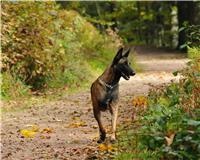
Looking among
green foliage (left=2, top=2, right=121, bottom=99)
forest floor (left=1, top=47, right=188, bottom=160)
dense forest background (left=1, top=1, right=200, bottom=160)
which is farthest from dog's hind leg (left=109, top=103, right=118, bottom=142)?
green foliage (left=2, top=2, right=121, bottom=99)

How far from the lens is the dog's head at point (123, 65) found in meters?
9.77

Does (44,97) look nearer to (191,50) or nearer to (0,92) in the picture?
(0,92)

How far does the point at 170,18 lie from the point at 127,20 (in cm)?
501

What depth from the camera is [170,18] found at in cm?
5206

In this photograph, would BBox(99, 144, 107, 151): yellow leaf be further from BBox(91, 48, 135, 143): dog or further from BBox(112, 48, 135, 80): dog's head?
BBox(112, 48, 135, 80): dog's head

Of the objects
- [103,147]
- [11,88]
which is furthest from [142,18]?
[103,147]

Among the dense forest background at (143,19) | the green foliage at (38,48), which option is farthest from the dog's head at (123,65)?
the dense forest background at (143,19)

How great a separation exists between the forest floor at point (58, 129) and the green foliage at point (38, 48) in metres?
1.33

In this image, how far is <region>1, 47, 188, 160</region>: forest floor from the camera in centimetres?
918

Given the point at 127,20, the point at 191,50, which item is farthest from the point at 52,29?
the point at 127,20

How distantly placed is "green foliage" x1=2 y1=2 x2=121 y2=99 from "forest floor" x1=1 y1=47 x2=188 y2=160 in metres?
1.33

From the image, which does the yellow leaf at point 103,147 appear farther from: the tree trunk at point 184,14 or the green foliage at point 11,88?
the tree trunk at point 184,14

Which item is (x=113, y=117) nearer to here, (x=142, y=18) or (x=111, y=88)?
(x=111, y=88)

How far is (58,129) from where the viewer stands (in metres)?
11.4
